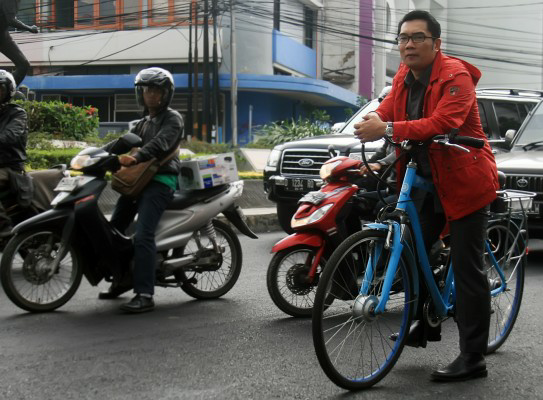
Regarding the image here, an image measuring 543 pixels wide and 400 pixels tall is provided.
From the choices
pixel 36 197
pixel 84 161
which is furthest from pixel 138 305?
pixel 36 197

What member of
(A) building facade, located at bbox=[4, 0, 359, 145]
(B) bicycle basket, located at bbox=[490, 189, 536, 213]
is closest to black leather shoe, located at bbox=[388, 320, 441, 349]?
(B) bicycle basket, located at bbox=[490, 189, 536, 213]

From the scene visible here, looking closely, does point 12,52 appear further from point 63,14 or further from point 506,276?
point 63,14

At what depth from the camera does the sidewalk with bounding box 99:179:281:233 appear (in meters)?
11.3

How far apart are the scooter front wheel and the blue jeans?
854mm

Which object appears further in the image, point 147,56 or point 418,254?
point 147,56

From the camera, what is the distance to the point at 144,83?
19.3 feet

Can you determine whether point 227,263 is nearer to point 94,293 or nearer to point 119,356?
point 94,293

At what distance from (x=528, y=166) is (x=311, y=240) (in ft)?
12.0

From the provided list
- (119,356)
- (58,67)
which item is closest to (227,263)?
(119,356)

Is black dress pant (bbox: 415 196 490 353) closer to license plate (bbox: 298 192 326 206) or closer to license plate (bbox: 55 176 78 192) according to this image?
license plate (bbox: 298 192 326 206)

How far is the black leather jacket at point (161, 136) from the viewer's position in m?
5.78

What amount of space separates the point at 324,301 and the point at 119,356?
1.50 metres

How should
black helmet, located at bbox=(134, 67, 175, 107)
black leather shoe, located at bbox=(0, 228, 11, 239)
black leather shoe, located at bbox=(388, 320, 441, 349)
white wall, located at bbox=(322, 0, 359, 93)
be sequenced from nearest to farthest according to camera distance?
black leather shoe, located at bbox=(388, 320, 441, 349) < black helmet, located at bbox=(134, 67, 175, 107) < black leather shoe, located at bbox=(0, 228, 11, 239) < white wall, located at bbox=(322, 0, 359, 93)

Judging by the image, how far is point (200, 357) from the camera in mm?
4461
